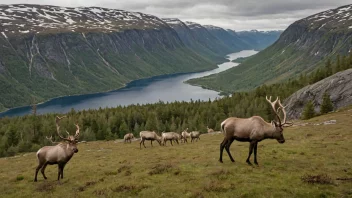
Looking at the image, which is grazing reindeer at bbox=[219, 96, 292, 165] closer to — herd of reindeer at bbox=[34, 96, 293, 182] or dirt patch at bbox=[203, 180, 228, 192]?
herd of reindeer at bbox=[34, 96, 293, 182]

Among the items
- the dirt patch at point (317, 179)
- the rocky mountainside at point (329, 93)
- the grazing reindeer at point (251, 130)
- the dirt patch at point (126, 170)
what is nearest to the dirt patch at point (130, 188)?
the dirt patch at point (126, 170)

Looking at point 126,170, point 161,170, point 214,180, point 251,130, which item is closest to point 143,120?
point 126,170

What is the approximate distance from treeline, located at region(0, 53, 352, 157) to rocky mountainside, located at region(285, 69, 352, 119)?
48.1 feet

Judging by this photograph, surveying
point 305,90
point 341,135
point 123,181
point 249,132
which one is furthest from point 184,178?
point 305,90

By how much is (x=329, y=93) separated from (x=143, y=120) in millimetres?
70688

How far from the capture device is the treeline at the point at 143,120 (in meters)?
106

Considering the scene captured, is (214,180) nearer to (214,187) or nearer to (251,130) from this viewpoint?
(214,187)

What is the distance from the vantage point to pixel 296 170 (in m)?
22.7

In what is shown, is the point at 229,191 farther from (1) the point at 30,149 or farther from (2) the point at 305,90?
(1) the point at 30,149

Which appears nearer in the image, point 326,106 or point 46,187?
point 46,187

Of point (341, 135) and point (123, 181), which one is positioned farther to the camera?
point (341, 135)

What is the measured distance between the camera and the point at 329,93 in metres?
89.1

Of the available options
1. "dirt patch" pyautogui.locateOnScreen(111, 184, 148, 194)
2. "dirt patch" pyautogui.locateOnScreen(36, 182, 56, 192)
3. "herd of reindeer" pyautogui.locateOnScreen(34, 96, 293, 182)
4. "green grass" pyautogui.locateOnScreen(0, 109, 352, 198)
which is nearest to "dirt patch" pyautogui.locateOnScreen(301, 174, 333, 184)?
"green grass" pyautogui.locateOnScreen(0, 109, 352, 198)

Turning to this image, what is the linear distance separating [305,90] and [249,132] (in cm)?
8295
